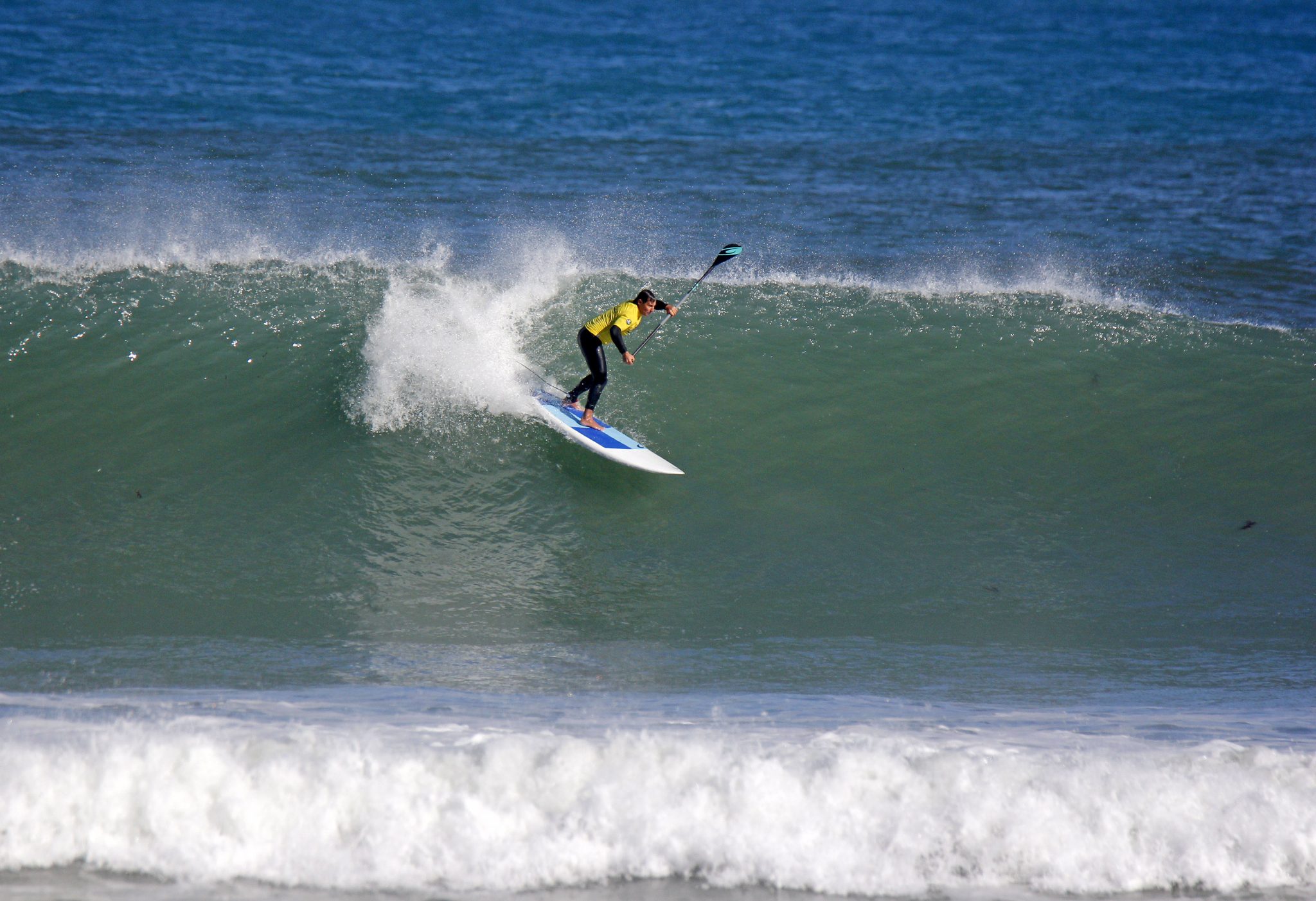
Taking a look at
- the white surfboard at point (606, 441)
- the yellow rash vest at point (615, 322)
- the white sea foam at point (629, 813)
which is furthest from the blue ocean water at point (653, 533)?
the yellow rash vest at point (615, 322)

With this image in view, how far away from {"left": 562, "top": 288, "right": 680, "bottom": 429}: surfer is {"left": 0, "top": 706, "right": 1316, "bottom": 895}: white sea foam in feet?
15.1

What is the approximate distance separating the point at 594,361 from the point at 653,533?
193 cm

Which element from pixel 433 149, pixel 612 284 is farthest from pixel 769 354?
pixel 433 149

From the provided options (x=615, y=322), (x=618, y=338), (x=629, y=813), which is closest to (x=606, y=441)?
(x=618, y=338)

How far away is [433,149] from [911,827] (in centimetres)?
1787

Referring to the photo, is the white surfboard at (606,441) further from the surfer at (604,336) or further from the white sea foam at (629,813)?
the white sea foam at (629,813)

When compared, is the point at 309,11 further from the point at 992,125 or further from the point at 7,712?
the point at 7,712

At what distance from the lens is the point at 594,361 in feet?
27.6

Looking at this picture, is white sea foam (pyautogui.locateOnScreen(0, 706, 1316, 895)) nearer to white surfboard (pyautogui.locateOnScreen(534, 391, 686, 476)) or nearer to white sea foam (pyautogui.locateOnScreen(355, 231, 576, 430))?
white surfboard (pyautogui.locateOnScreen(534, 391, 686, 476))

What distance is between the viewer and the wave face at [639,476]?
243 inches

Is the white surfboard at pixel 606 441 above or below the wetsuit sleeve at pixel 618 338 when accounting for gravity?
below

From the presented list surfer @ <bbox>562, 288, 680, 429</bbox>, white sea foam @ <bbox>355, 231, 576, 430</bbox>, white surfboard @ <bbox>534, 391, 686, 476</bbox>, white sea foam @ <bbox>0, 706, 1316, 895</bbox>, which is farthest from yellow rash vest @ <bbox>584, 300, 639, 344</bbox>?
white sea foam @ <bbox>0, 706, 1316, 895</bbox>

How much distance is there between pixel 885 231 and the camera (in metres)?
14.7

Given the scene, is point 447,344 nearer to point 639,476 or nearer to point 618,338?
point 618,338
